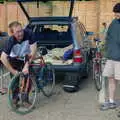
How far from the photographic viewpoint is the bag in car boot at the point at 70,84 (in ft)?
27.7

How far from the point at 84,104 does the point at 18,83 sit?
1394mm

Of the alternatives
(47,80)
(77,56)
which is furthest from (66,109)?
(77,56)

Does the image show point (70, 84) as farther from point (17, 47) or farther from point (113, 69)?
point (17, 47)

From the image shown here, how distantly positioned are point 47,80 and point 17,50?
1.31 metres

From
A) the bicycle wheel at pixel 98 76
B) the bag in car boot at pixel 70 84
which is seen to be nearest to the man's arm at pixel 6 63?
the bag in car boot at pixel 70 84

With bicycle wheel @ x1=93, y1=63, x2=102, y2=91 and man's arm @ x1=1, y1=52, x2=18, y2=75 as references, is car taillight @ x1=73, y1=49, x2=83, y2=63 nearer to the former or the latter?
bicycle wheel @ x1=93, y1=63, x2=102, y2=91

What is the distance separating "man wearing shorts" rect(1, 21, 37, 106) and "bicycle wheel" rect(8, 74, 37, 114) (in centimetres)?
6

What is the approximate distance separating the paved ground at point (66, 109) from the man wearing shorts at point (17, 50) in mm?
433

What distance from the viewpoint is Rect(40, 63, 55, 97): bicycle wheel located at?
7.74 meters

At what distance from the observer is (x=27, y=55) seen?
23.0 ft

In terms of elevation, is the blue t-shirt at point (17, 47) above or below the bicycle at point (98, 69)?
above

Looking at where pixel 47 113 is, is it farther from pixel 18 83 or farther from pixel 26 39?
pixel 26 39

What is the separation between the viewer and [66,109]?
23.4 feet

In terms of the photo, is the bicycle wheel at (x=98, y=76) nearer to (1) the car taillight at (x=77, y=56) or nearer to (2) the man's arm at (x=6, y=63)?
(1) the car taillight at (x=77, y=56)
